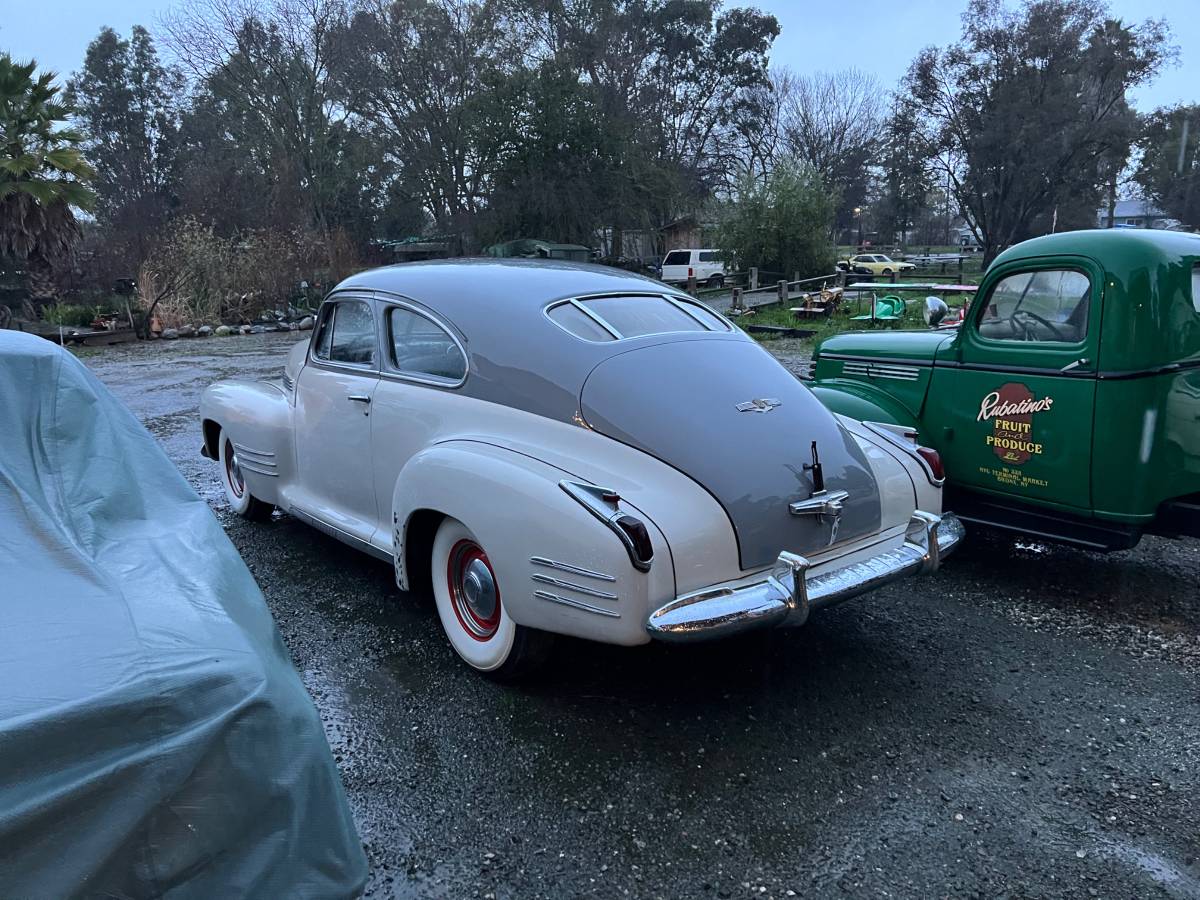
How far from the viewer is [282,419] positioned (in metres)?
4.89

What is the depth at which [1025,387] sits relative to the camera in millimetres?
4434

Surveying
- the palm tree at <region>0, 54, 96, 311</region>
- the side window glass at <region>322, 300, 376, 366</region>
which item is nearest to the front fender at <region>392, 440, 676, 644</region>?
the side window glass at <region>322, 300, 376, 366</region>

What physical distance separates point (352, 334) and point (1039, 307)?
12.5ft

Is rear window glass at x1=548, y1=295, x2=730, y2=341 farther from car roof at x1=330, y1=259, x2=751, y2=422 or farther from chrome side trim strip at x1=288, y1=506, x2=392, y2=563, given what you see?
chrome side trim strip at x1=288, y1=506, x2=392, y2=563

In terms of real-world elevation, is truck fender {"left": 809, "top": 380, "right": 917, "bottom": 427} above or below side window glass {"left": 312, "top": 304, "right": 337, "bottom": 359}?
below

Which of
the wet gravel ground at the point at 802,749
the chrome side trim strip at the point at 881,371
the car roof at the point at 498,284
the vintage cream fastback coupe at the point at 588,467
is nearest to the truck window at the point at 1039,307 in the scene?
the chrome side trim strip at the point at 881,371

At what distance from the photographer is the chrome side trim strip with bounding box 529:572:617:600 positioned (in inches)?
111

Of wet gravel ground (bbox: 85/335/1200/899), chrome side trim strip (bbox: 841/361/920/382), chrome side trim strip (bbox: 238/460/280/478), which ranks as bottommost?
wet gravel ground (bbox: 85/335/1200/899)

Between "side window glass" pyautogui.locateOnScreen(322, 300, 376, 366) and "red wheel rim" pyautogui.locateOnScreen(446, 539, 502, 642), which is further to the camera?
"side window glass" pyautogui.locateOnScreen(322, 300, 376, 366)

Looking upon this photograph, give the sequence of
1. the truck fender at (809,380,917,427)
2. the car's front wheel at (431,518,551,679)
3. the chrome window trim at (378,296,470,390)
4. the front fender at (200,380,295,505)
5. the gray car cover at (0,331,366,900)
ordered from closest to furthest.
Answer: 1. the gray car cover at (0,331,366,900)
2. the car's front wheel at (431,518,551,679)
3. the chrome window trim at (378,296,470,390)
4. the front fender at (200,380,295,505)
5. the truck fender at (809,380,917,427)

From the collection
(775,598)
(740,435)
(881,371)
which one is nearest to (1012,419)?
(881,371)

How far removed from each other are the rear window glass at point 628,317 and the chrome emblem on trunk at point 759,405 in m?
0.59

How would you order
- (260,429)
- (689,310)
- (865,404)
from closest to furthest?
(689,310) → (260,429) → (865,404)

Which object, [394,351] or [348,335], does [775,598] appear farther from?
[348,335]
